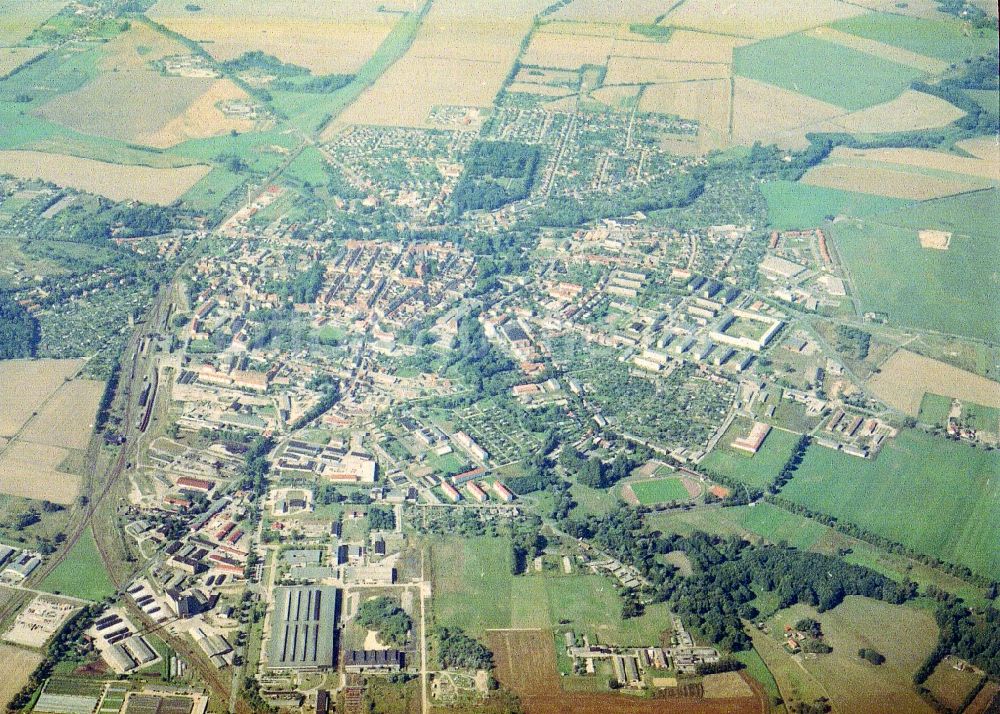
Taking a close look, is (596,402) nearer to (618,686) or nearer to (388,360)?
(388,360)

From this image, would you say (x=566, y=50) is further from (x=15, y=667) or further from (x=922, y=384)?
(x=15, y=667)

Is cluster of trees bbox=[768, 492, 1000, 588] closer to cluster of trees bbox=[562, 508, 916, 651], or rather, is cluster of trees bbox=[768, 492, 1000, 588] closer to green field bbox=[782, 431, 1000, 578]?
green field bbox=[782, 431, 1000, 578]

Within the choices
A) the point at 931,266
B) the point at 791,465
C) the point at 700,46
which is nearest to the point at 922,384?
the point at 791,465

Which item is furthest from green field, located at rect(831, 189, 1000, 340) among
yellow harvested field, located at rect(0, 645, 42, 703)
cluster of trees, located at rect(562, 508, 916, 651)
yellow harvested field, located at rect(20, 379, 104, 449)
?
yellow harvested field, located at rect(0, 645, 42, 703)

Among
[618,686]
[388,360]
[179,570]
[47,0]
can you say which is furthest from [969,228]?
[47,0]

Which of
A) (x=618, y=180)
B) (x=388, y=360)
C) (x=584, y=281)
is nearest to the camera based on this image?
(x=388, y=360)

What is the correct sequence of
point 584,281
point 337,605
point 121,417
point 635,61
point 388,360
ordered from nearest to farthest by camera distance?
1. point 337,605
2. point 121,417
3. point 388,360
4. point 584,281
5. point 635,61

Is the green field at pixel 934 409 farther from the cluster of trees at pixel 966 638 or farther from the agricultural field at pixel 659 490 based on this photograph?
the cluster of trees at pixel 966 638
